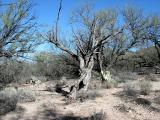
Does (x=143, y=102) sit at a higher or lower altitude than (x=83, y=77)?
lower

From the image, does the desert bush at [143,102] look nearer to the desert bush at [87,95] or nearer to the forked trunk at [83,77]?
the desert bush at [87,95]

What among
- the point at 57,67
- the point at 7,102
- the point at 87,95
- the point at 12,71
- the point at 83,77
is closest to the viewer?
the point at 7,102

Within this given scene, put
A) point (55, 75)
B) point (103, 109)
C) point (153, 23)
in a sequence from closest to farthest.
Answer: point (103, 109), point (153, 23), point (55, 75)

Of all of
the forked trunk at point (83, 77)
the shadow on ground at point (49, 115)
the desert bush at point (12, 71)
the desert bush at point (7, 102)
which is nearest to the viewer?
the shadow on ground at point (49, 115)

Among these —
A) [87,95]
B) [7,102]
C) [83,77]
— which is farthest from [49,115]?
[83,77]

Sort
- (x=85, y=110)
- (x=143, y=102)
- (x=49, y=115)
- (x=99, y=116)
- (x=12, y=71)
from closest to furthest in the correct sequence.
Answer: (x=99, y=116) < (x=49, y=115) < (x=85, y=110) < (x=143, y=102) < (x=12, y=71)

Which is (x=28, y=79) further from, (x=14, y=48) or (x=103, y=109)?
(x=103, y=109)

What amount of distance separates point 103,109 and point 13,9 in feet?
19.9

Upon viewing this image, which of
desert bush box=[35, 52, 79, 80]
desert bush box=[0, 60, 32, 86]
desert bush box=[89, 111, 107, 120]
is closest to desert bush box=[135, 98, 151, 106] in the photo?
desert bush box=[89, 111, 107, 120]

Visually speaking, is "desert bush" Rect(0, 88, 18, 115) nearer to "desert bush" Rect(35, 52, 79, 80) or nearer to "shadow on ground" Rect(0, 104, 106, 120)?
"shadow on ground" Rect(0, 104, 106, 120)

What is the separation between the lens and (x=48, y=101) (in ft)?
48.2

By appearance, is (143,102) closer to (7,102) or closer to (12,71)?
(7,102)

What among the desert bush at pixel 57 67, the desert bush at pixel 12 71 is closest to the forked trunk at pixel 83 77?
the desert bush at pixel 12 71

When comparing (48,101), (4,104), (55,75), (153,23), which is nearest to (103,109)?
(48,101)
